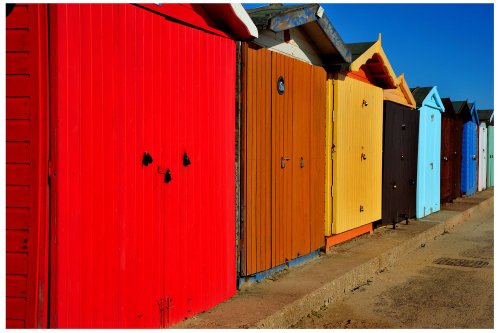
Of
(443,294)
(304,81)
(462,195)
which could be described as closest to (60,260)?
(304,81)

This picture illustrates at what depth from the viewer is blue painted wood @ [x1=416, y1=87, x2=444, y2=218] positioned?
12.8 meters

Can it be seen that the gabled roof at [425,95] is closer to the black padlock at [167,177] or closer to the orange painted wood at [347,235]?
the orange painted wood at [347,235]

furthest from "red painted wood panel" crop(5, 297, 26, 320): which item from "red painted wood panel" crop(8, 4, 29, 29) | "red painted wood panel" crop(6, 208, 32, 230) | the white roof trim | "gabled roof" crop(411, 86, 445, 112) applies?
"gabled roof" crop(411, 86, 445, 112)

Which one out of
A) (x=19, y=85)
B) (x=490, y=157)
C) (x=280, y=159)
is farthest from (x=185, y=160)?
(x=490, y=157)

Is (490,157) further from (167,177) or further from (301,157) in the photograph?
(167,177)

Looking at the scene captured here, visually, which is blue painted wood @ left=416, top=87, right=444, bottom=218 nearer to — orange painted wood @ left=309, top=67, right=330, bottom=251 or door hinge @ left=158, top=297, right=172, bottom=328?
orange painted wood @ left=309, top=67, right=330, bottom=251

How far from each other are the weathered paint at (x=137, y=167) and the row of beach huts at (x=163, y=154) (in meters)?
0.01

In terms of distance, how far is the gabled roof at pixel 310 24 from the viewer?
20.2ft

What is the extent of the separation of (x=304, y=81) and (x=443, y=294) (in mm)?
3101

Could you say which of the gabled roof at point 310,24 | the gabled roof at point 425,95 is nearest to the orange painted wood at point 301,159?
the gabled roof at point 310,24

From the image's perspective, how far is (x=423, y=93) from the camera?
42.9 feet

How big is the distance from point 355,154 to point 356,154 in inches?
1.8

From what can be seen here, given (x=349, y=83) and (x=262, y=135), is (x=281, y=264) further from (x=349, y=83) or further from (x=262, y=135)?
(x=349, y=83)

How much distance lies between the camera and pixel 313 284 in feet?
20.2
